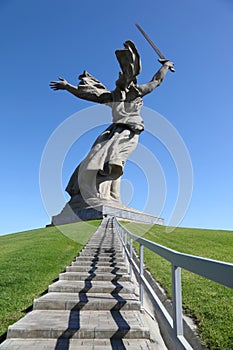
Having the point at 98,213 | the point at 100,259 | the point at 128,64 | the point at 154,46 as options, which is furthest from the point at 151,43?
the point at 100,259

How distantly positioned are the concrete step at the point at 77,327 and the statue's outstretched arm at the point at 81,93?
23.9 metres

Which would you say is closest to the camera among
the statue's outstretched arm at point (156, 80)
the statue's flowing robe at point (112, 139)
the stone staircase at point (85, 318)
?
Result: the stone staircase at point (85, 318)

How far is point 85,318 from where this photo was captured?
10.6ft

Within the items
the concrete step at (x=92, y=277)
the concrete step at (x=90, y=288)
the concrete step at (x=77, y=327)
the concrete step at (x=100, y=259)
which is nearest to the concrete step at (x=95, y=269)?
the concrete step at (x=92, y=277)

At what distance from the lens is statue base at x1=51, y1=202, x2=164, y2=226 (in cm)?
2086

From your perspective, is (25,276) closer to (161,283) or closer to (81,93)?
(161,283)

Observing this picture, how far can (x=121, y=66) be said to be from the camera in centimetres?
2480

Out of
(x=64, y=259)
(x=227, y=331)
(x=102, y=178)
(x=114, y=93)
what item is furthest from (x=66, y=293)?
(x=114, y=93)

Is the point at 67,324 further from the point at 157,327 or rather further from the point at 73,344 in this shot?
the point at 157,327

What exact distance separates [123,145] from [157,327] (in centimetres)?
2114

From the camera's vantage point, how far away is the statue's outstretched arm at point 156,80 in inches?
1010

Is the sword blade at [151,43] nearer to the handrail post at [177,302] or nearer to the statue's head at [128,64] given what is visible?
the statue's head at [128,64]

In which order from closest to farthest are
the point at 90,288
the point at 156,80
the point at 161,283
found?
1. the point at 90,288
2. the point at 161,283
3. the point at 156,80

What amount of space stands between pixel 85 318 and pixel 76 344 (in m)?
0.57
